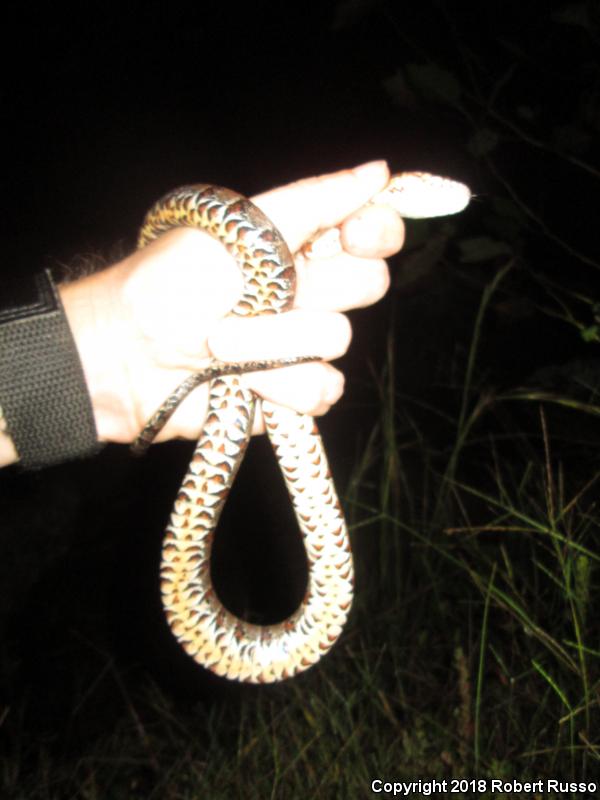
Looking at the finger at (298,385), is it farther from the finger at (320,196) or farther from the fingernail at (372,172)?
the fingernail at (372,172)

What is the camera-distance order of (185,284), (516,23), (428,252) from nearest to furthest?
(185,284)
(428,252)
(516,23)

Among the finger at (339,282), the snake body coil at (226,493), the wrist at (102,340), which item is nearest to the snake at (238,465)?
the snake body coil at (226,493)

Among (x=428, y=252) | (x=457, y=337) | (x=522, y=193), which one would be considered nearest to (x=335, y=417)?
(x=457, y=337)

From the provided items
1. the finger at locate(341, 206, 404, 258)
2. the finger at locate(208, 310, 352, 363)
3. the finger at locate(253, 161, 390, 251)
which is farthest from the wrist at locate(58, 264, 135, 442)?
the finger at locate(341, 206, 404, 258)

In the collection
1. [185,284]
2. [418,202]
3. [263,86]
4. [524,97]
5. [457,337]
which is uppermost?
[263,86]

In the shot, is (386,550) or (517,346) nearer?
(386,550)

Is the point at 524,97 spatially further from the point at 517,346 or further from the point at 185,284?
the point at 185,284

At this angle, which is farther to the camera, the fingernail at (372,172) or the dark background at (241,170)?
the dark background at (241,170)
